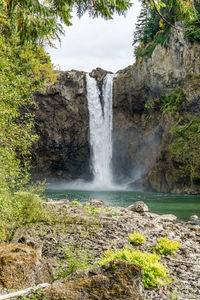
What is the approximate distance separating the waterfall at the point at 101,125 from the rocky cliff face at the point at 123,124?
80cm

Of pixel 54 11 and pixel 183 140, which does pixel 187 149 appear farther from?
pixel 54 11

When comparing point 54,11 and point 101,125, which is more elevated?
point 101,125

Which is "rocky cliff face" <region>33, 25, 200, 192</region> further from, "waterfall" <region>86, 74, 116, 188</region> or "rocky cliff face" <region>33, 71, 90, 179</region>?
"waterfall" <region>86, 74, 116, 188</region>

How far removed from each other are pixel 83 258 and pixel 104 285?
1543 mm

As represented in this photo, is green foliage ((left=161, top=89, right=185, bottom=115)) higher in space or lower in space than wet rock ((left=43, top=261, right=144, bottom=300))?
higher

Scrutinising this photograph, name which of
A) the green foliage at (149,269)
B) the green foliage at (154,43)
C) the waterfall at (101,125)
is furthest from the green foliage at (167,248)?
the waterfall at (101,125)

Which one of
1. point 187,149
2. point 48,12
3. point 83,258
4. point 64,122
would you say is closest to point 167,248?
point 83,258

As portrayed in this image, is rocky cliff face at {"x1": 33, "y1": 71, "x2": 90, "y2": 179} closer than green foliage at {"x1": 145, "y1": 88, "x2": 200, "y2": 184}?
No

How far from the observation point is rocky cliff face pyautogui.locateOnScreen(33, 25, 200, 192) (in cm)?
2700

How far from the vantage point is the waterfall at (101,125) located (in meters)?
33.9

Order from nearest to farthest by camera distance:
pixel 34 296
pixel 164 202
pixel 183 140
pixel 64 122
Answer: pixel 34 296 < pixel 164 202 < pixel 183 140 < pixel 64 122

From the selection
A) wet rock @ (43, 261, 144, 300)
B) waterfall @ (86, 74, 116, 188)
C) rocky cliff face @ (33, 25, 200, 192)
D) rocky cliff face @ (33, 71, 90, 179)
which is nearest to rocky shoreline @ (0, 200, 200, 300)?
wet rock @ (43, 261, 144, 300)

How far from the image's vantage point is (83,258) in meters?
4.37

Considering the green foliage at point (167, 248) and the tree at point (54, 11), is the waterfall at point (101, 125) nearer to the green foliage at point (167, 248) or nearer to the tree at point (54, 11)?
the green foliage at point (167, 248)
